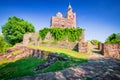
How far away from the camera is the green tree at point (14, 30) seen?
161ft

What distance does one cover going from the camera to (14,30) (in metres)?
49.7

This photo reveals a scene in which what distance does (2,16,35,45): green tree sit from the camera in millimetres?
49100

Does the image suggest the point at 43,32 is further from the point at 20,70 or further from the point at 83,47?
the point at 20,70

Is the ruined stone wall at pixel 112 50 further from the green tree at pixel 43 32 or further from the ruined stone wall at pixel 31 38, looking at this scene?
the ruined stone wall at pixel 31 38

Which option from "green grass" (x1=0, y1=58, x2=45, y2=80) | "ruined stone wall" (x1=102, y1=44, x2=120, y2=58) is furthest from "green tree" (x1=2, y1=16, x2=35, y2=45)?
"ruined stone wall" (x1=102, y1=44, x2=120, y2=58)

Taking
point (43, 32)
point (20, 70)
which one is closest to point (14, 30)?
point (43, 32)

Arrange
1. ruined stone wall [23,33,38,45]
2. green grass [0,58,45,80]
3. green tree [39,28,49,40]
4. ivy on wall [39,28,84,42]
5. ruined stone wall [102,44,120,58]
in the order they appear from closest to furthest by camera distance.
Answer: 1. green grass [0,58,45,80]
2. ruined stone wall [102,44,120,58]
3. ivy on wall [39,28,84,42]
4. green tree [39,28,49,40]
5. ruined stone wall [23,33,38,45]

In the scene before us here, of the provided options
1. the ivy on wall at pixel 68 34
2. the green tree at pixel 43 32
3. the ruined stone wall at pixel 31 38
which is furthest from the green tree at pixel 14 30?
Result: the ivy on wall at pixel 68 34

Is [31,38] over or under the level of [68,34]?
under

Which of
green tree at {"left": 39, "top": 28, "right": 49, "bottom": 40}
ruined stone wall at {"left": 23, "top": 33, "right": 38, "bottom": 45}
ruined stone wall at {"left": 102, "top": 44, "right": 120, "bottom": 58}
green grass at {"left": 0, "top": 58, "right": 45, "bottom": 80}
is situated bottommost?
green grass at {"left": 0, "top": 58, "right": 45, "bottom": 80}

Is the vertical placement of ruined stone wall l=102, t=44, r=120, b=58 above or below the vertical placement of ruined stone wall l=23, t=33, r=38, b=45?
below

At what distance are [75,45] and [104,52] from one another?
597 cm

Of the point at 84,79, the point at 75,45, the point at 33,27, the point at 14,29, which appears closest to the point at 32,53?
the point at 75,45

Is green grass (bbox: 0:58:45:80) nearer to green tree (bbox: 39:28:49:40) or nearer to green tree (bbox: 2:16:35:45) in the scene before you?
green tree (bbox: 39:28:49:40)
